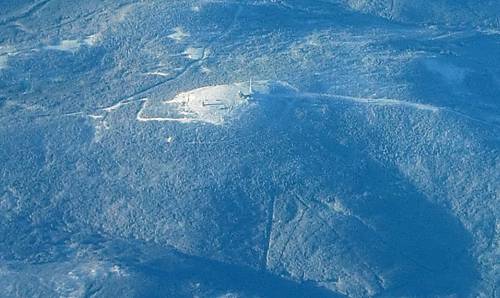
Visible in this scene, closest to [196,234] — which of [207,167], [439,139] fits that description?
[207,167]

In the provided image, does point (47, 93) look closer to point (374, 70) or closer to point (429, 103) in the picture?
point (374, 70)

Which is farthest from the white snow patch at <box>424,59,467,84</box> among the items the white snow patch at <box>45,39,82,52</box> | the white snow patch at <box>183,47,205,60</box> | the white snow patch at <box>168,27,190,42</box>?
the white snow patch at <box>45,39,82,52</box>

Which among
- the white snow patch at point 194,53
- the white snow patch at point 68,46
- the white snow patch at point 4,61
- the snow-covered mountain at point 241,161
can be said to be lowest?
the snow-covered mountain at point 241,161

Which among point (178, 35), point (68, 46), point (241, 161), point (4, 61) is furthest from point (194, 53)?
point (4, 61)

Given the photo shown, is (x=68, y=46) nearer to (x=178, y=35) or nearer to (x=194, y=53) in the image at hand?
(x=178, y=35)

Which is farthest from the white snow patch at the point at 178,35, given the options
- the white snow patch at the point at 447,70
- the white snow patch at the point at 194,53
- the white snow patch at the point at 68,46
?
the white snow patch at the point at 447,70

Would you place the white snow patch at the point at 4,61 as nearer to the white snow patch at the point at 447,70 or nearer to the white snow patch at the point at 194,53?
the white snow patch at the point at 194,53
